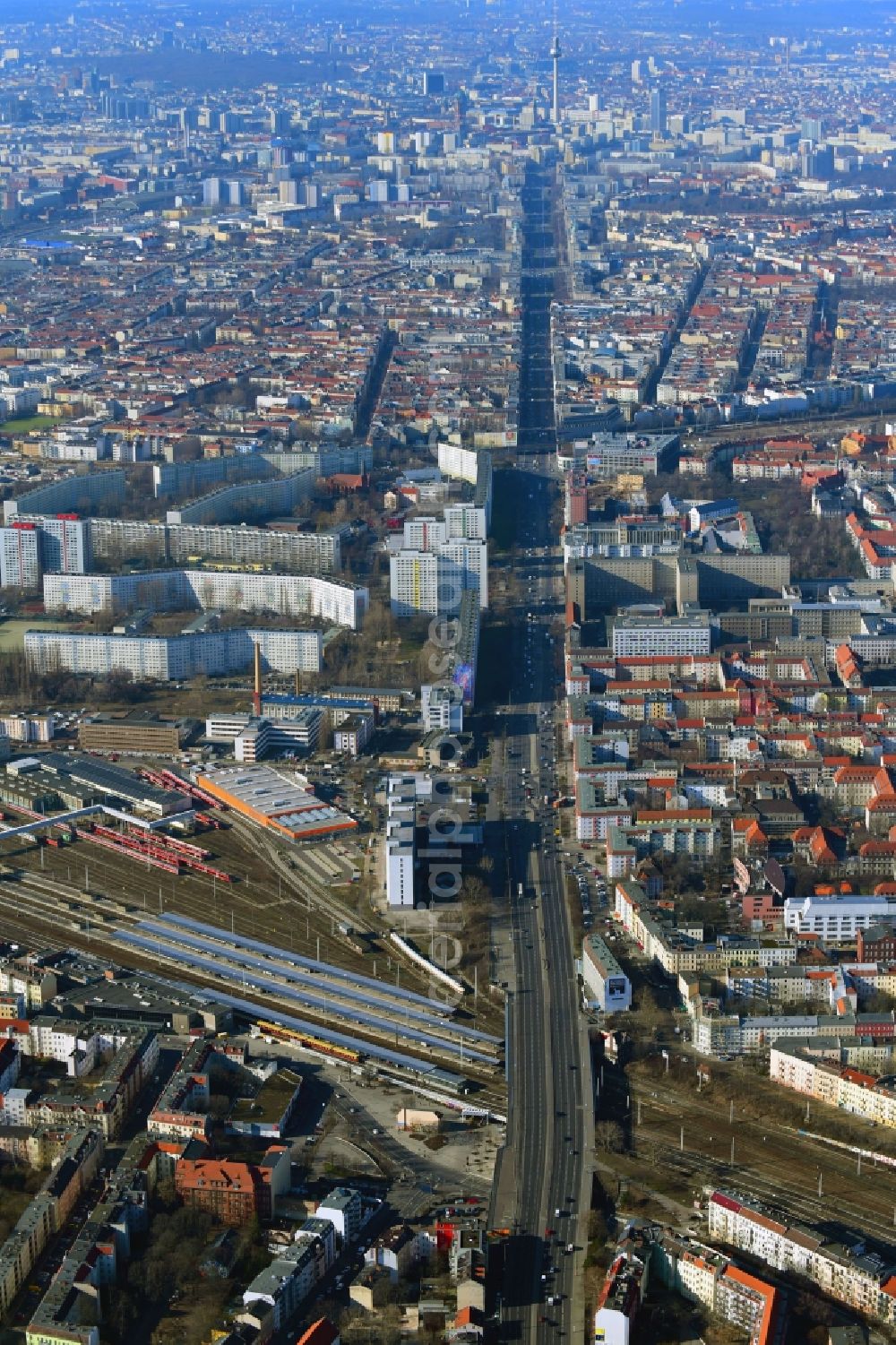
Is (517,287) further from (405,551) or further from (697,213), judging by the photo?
(405,551)

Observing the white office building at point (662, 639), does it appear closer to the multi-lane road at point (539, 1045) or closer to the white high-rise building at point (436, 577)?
the multi-lane road at point (539, 1045)

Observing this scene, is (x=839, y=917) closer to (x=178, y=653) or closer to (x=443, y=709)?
(x=443, y=709)

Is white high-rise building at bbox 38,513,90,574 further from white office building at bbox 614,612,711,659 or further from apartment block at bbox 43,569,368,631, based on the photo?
white office building at bbox 614,612,711,659

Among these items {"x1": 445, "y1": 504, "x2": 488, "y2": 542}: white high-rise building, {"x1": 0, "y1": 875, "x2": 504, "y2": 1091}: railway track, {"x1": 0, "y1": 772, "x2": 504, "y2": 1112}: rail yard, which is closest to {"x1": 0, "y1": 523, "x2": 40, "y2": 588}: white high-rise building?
{"x1": 445, "y1": 504, "x2": 488, "y2": 542}: white high-rise building

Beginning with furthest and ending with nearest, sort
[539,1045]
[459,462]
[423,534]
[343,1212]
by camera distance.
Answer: [459,462], [423,534], [539,1045], [343,1212]

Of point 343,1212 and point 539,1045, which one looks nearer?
point 343,1212

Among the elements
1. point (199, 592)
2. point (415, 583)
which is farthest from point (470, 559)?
point (199, 592)
